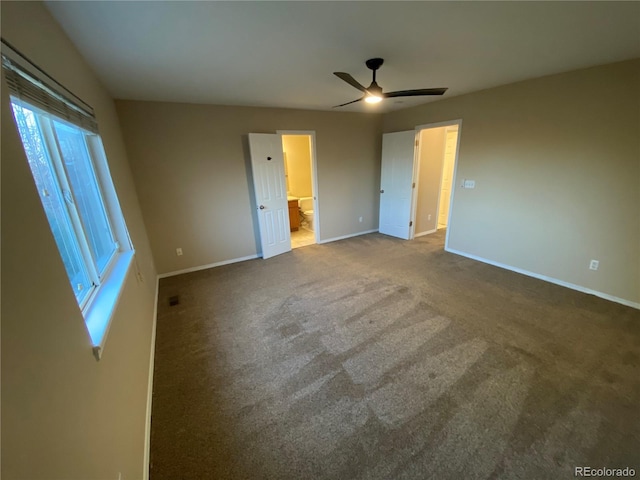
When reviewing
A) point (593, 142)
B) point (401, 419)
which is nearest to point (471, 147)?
point (593, 142)

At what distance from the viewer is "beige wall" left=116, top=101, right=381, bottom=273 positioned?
3.24 meters

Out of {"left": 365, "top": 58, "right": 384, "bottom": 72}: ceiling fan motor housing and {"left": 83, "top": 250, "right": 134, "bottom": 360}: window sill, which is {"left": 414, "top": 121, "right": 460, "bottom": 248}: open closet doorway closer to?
{"left": 365, "top": 58, "right": 384, "bottom": 72}: ceiling fan motor housing

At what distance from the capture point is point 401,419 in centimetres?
158

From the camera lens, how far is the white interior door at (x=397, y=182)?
4.52 meters

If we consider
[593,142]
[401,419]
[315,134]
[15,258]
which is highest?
[315,134]

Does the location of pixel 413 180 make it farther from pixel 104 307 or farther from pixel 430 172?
pixel 104 307

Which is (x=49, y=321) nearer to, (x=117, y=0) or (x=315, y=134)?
(x=117, y=0)

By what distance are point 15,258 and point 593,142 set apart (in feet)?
13.9

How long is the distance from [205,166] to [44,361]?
3320 millimetres

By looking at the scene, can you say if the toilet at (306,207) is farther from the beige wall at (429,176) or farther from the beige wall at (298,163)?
the beige wall at (429,176)

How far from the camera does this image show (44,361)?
2.27 feet

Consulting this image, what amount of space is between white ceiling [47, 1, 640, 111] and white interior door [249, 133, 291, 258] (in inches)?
39.8

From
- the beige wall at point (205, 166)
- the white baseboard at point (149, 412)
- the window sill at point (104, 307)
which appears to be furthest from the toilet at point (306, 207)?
the window sill at point (104, 307)

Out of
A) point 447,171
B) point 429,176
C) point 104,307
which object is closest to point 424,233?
point 429,176
